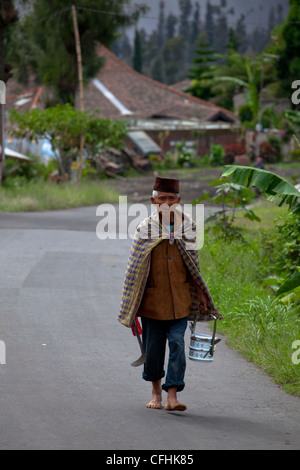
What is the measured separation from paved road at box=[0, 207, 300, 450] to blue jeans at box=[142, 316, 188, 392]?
0.27 meters

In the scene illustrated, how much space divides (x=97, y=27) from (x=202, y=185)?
1080cm

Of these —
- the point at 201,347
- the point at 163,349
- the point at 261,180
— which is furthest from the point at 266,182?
the point at 163,349

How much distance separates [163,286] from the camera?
6609mm

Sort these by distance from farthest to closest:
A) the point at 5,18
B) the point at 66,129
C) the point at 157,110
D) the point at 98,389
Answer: the point at 157,110
the point at 66,129
the point at 5,18
the point at 98,389

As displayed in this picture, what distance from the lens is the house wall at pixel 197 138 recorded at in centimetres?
5597

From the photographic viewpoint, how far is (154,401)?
662 centimetres

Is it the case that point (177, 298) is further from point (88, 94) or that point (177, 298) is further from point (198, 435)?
point (88, 94)

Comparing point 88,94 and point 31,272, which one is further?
point 88,94

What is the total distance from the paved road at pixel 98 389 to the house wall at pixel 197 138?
43.7 m

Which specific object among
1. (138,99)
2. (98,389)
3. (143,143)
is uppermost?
(98,389)

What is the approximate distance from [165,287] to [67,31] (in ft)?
124

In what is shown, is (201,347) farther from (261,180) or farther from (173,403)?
(261,180)

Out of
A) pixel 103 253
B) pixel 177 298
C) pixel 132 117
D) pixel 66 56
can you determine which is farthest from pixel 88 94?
pixel 177 298

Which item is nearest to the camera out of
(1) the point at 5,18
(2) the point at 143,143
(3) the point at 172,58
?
(1) the point at 5,18
